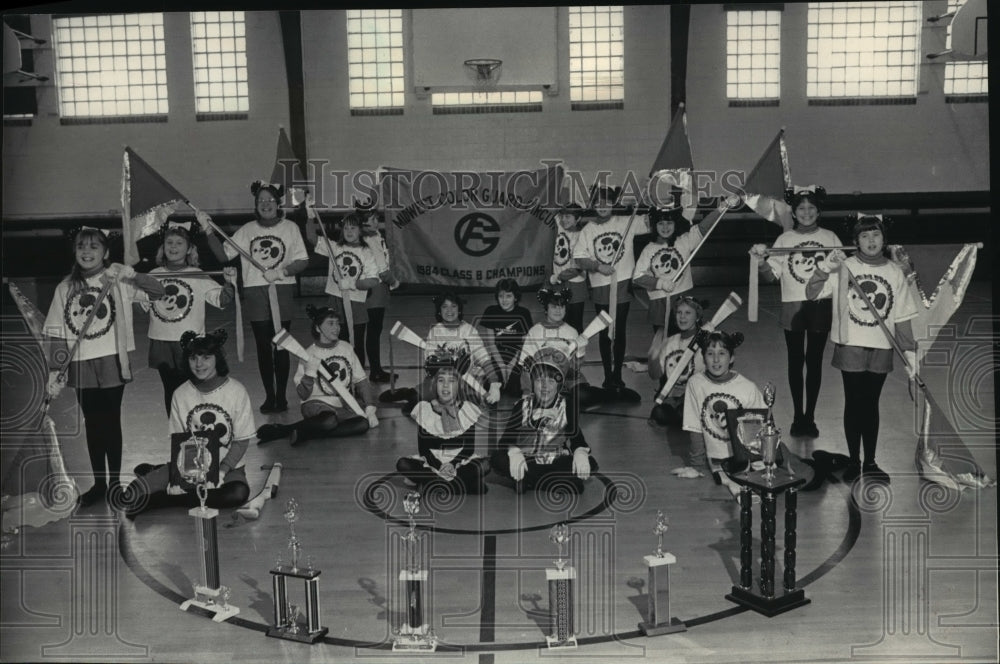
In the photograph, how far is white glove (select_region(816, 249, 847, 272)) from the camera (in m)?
7.43

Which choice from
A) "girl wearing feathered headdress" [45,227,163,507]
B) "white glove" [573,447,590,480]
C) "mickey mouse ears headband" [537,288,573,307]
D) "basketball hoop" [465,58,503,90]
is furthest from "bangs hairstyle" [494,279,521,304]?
"basketball hoop" [465,58,503,90]

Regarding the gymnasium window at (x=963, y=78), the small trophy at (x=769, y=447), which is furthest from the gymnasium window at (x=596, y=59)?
the small trophy at (x=769, y=447)

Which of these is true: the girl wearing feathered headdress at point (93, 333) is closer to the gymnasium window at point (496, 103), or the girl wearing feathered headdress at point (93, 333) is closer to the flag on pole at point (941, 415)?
the flag on pole at point (941, 415)

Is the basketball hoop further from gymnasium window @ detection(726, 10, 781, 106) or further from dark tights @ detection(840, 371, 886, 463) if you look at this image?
dark tights @ detection(840, 371, 886, 463)

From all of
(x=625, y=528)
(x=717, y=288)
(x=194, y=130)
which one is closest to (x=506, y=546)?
(x=625, y=528)

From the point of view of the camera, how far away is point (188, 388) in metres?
7.03

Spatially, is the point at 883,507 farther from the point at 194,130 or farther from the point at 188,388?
the point at 194,130

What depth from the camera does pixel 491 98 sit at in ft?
50.2

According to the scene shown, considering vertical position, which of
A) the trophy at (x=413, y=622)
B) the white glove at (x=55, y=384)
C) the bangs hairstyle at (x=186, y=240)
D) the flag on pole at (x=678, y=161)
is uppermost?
the flag on pole at (x=678, y=161)

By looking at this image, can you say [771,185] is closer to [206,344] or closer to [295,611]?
[206,344]

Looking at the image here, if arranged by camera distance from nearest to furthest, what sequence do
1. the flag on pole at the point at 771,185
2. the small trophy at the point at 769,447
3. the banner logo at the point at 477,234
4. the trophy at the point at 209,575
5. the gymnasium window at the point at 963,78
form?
1. the small trophy at the point at 769,447
2. the trophy at the point at 209,575
3. the flag on pole at the point at 771,185
4. the banner logo at the point at 477,234
5. the gymnasium window at the point at 963,78

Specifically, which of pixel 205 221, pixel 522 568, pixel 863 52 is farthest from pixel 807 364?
pixel 863 52

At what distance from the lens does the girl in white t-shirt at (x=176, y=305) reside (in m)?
8.09

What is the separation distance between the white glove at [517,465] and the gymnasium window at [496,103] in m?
8.69
